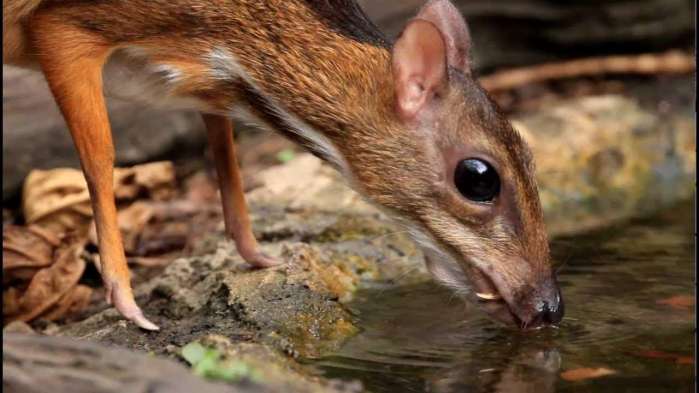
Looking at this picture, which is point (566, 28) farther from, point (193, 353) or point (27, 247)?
point (193, 353)

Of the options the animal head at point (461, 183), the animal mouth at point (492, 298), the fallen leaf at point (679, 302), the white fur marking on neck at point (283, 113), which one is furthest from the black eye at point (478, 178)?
the fallen leaf at point (679, 302)

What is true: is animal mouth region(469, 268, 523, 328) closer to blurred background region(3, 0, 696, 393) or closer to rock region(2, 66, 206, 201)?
blurred background region(3, 0, 696, 393)

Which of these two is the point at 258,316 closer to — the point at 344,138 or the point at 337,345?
the point at 337,345

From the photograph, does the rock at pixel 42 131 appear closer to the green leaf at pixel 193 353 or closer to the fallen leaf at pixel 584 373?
the green leaf at pixel 193 353

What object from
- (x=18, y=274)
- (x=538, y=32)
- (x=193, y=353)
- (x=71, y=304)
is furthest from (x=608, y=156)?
(x=193, y=353)

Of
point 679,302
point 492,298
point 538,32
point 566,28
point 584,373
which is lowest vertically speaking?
point 584,373

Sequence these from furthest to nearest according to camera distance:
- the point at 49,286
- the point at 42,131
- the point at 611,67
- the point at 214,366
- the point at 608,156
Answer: the point at 611,67
the point at 608,156
the point at 42,131
the point at 49,286
the point at 214,366

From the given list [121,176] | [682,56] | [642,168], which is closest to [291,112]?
[121,176]
